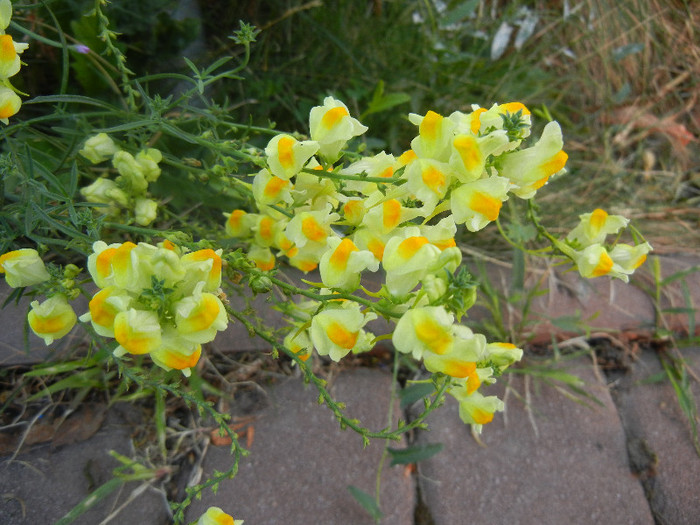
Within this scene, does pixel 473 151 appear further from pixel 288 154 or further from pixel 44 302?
pixel 44 302

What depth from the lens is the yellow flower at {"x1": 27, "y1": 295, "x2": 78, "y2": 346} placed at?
630 mm

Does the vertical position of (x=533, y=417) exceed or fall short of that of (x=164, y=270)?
it falls short

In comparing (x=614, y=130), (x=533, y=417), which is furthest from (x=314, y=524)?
(x=614, y=130)

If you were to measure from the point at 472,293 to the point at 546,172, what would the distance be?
16cm

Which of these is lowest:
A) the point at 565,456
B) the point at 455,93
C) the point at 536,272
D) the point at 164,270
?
the point at 565,456

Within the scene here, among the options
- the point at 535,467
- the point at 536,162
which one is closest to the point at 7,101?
the point at 536,162

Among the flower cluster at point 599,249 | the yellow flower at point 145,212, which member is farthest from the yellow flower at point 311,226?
the flower cluster at point 599,249

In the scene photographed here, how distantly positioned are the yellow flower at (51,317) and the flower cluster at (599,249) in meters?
0.61

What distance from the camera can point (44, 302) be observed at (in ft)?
2.11

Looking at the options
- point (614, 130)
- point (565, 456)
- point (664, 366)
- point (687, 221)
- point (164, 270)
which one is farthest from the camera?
point (614, 130)

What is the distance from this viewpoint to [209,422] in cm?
99

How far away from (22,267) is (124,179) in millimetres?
196

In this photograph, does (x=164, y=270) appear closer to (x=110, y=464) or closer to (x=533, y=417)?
(x=110, y=464)

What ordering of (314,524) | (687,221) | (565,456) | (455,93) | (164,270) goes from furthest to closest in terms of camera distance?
(687,221) < (455,93) < (565,456) < (314,524) < (164,270)
